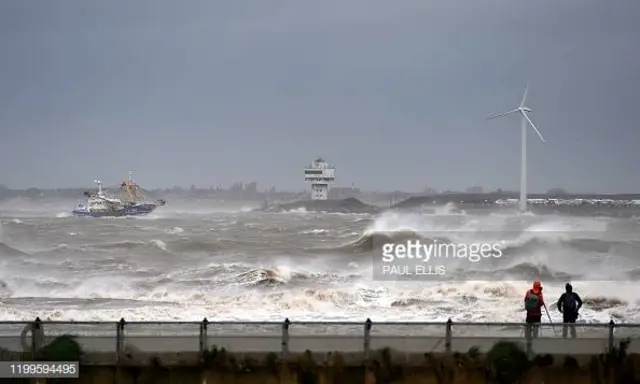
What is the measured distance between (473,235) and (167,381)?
10.4 meters

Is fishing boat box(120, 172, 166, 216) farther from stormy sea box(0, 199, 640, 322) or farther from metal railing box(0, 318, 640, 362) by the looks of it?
metal railing box(0, 318, 640, 362)

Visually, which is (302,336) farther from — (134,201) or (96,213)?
(96,213)

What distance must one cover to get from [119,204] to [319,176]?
4645 mm

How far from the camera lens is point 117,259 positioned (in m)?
17.6

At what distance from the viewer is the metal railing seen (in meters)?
8.84

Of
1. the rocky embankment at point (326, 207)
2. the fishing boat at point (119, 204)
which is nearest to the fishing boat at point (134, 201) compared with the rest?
the fishing boat at point (119, 204)

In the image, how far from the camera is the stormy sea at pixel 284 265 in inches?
631

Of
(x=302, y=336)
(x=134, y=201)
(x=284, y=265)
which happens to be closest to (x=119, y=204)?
(x=134, y=201)

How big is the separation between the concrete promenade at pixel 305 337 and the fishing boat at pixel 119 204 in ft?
30.5

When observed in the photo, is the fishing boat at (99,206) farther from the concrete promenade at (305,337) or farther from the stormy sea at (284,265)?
the concrete promenade at (305,337)

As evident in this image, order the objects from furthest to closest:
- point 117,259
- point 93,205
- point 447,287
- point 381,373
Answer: point 93,205, point 117,259, point 447,287, point 381,373

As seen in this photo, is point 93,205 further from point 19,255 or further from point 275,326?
point 275,326

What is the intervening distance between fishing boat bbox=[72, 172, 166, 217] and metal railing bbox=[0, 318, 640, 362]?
9.30m

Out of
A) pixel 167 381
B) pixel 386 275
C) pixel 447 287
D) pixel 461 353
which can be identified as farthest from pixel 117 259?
pixel 461 353
